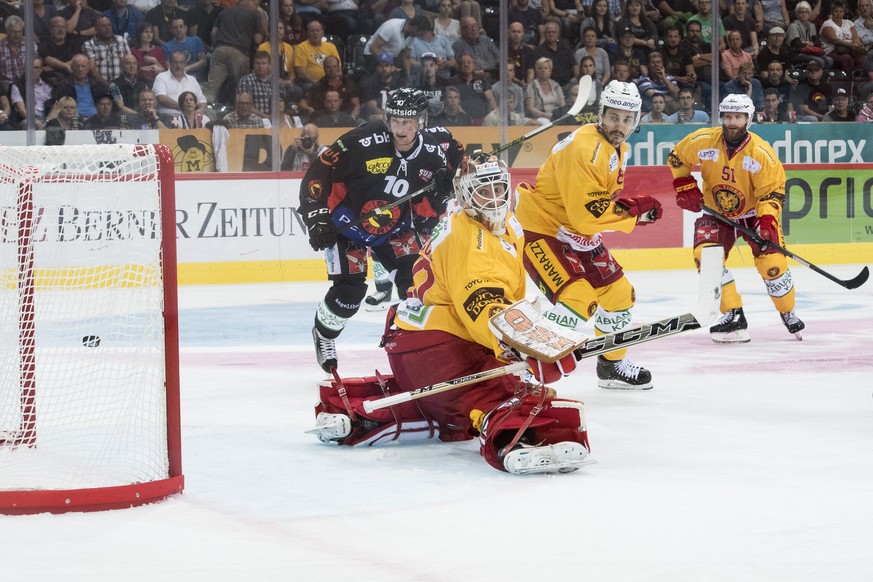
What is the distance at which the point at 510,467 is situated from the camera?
3.11 meters

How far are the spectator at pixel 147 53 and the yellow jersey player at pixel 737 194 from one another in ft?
12.8

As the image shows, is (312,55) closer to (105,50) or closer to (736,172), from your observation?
(105,50)

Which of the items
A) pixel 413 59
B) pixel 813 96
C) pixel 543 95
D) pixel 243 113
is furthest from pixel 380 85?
pixel 813 96

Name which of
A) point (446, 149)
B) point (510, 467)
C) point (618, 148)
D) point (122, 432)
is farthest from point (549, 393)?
point (446, 149)

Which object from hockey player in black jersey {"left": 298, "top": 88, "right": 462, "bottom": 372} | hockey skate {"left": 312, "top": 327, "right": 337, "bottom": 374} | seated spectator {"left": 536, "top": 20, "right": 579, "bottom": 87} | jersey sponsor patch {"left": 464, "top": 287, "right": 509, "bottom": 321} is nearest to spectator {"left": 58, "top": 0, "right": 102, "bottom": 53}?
seated spectator {"left": 536, "top": 20, "right": 579, "bottom": 87}

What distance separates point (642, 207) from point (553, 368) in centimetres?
168

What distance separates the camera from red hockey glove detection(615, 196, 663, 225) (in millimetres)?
4594

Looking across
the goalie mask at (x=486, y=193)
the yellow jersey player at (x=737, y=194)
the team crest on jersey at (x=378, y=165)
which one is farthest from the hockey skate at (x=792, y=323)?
the goalie mask at (x=486, y=193)

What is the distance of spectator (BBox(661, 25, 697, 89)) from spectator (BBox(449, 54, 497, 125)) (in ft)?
4.86

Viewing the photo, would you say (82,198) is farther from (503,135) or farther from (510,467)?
(503,135)

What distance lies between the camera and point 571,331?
311cm

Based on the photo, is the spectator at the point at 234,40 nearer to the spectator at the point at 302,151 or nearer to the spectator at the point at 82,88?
the spectator at the point at 302,151

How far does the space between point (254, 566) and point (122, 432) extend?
49.9 inches

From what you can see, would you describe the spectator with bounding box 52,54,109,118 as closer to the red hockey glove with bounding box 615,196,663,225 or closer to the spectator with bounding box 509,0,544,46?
the spectator with bounding box 509,0,544,46
